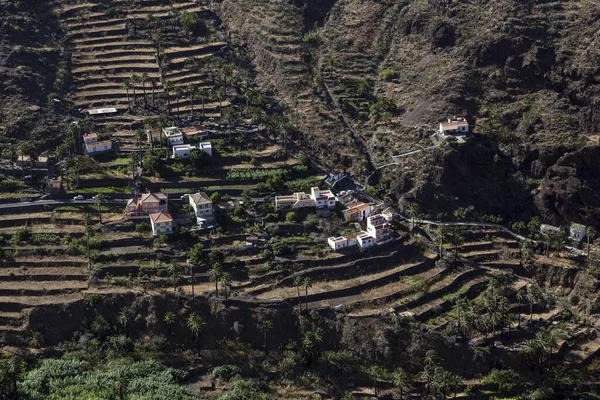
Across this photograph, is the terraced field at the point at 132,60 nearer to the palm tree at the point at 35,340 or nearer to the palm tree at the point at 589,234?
the palm tree at the point at 35,340

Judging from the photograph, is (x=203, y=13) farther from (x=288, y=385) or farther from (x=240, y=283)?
(x=288, y=385)

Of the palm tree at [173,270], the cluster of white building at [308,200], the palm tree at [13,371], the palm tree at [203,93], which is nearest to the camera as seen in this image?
the palm tree at [13,371]

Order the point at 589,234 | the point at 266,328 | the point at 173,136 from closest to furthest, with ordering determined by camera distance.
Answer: the point at 266,328 < the point at 589,234 < the point at 173,136

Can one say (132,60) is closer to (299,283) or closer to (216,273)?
(216,273)

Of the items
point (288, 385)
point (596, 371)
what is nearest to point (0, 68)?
point (288, 385)

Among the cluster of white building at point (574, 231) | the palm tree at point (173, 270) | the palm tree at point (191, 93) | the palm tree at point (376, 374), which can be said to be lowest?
the palm tree at point (376, 374)

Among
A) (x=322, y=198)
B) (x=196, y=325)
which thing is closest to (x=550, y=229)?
(x=322, y=198)

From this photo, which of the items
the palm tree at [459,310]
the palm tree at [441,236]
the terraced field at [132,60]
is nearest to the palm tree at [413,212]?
the palm tree at [441,236]
